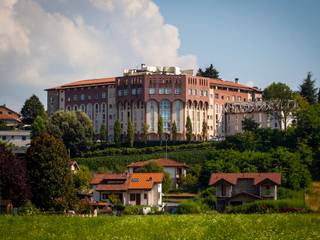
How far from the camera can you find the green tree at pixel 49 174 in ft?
219

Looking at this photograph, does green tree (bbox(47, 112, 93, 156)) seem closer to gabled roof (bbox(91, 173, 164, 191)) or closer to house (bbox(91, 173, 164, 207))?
gabled roof (bbox(91, 173, 164, 191))

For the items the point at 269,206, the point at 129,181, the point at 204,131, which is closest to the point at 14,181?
the point at 269,206

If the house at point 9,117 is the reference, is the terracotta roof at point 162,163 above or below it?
below

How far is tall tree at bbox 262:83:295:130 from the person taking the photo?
130000mm

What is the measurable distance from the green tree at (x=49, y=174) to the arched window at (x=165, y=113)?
6919 cm

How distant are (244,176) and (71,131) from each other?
1907 inches

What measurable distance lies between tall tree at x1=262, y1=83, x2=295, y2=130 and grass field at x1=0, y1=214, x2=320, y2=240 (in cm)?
8689

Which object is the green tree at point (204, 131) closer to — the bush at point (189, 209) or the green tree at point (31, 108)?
the green tree at point (31, 108)

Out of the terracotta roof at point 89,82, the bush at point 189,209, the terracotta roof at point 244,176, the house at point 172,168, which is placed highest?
the terracotta roof at point 89,82

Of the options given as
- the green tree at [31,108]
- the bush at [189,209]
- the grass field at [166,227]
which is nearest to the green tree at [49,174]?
the bush at [189,209]

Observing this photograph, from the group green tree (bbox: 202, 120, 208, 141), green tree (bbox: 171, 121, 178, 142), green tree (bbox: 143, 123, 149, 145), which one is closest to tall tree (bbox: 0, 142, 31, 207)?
green tree (bbox: 171, 121, 178, 142)

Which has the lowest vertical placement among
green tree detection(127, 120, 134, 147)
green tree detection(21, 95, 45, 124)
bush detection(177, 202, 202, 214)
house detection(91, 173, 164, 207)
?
bush detection(177, 202, 202, 214)

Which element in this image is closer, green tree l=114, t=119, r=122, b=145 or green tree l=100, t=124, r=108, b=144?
green tree l=114, t=119, r=122, b=145

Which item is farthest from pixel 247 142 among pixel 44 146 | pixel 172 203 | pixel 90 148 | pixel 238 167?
pixel 44 146
